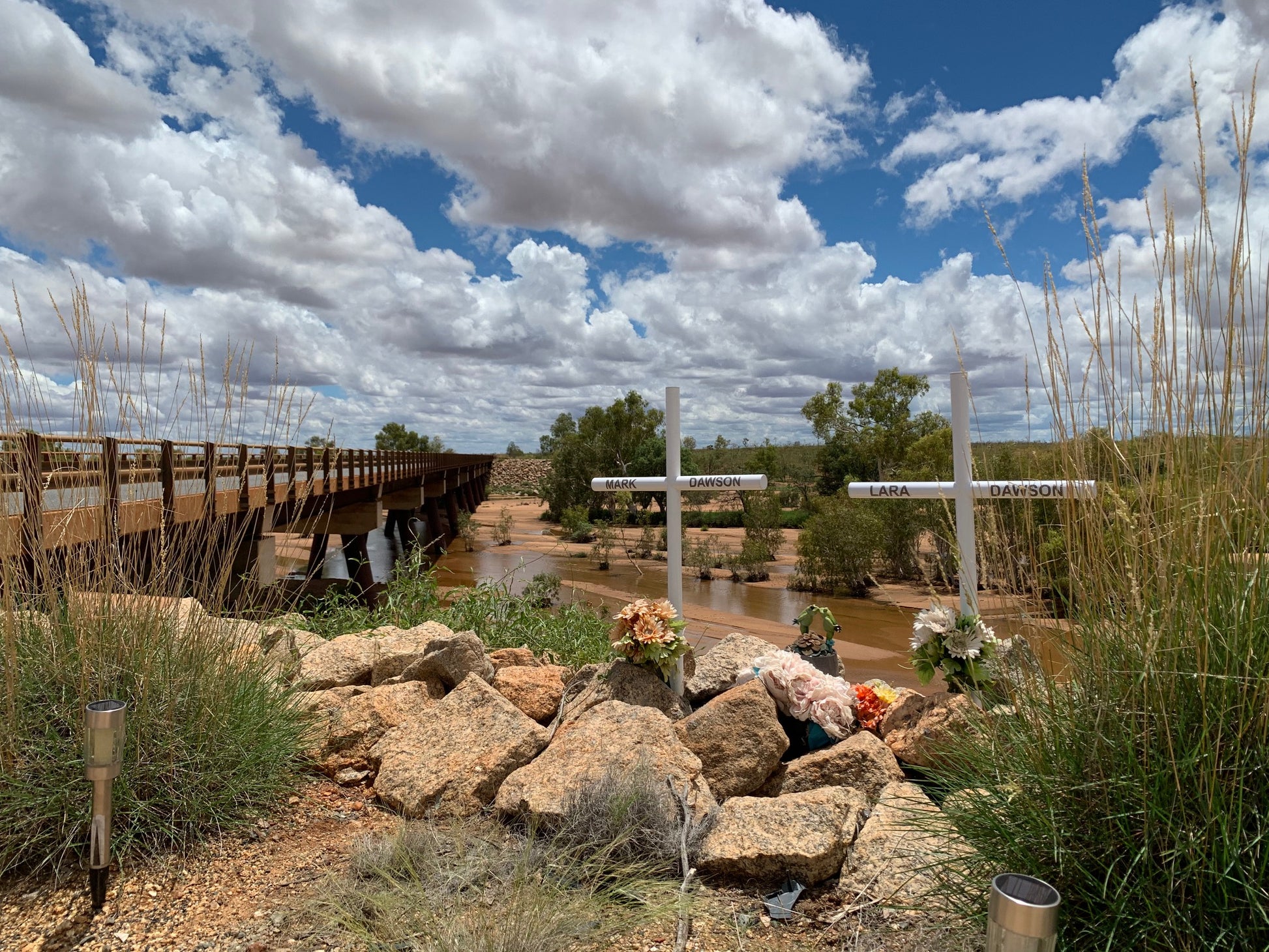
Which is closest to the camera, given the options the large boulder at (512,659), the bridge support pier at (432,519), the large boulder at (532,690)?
the large boulder at (532,690)

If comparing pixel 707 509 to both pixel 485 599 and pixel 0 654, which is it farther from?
pixel 0 654

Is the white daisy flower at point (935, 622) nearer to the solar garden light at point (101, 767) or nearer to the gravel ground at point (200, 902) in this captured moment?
the gravel ground at point (200, 902)

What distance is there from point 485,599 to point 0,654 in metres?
3.88

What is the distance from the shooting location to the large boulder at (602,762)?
306 centimetres

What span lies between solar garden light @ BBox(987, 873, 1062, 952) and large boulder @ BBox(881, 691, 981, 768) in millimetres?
1305

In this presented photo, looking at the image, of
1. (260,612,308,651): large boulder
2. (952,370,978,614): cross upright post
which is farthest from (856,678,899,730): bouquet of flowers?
(260,612,308,651): large boulder

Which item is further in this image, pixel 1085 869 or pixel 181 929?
pixel 181 929

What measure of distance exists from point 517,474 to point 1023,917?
101 m

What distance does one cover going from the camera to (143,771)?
9.76 ft

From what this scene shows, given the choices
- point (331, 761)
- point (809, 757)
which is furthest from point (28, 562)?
point (809, 757)

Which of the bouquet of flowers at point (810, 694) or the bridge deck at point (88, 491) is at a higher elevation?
the bridge deck at point (88, 491)

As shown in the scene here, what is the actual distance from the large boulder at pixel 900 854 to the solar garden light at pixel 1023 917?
66 cm

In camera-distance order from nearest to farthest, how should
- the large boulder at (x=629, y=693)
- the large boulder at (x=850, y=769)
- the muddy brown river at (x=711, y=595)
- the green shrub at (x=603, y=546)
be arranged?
the large boulder at (x=850, y=769), the large boulder at (x=629, y=693), the muddy brown river at (x=711, y=595), the green shrub at (x=603, y=546)

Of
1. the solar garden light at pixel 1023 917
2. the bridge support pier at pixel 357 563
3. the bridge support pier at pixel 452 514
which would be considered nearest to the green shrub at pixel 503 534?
the bridge support pier at pixel 452 514
